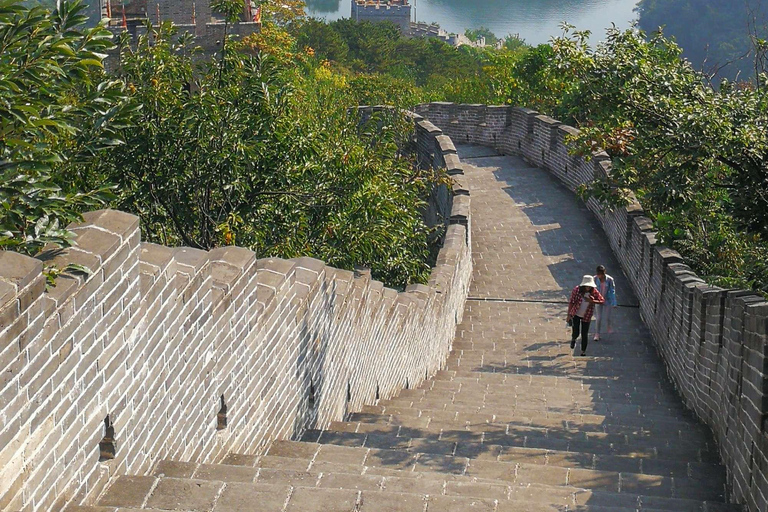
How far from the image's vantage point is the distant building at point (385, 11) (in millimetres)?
133875

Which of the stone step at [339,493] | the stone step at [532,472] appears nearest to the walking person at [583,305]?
the stone step at [532,472]

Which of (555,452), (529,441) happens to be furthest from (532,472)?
(529,441)

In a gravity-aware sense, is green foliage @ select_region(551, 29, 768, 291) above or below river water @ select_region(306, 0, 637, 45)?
below

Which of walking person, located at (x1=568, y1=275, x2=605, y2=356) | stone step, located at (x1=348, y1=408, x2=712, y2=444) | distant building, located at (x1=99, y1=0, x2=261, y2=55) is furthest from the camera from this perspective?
distant building, located at (x1=99, y1=0, x2=261, y2=55)

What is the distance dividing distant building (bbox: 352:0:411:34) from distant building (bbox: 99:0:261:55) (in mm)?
106353

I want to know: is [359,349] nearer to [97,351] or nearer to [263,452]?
[263,452]

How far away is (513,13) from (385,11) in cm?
2573

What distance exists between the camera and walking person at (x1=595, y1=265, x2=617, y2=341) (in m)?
13.6

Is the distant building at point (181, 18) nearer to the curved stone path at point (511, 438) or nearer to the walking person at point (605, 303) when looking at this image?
the curved stone path at point (511, 438)

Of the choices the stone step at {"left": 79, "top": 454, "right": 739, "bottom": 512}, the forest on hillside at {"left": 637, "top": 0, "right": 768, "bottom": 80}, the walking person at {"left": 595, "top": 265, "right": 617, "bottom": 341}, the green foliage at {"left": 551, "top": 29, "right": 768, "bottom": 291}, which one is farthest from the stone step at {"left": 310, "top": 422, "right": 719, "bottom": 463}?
the forest on hillside at {"left": 637, "top": 0, "right": 768, "bottom": 80}

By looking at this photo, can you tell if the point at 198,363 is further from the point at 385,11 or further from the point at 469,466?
the point at 385,11

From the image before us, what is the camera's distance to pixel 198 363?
577 cm

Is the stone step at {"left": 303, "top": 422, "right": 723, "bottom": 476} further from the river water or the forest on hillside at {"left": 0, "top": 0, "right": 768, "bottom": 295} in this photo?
the river water

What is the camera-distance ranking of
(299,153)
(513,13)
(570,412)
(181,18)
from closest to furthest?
(570,412) → (299,153) → (181,18) → (513,13)
